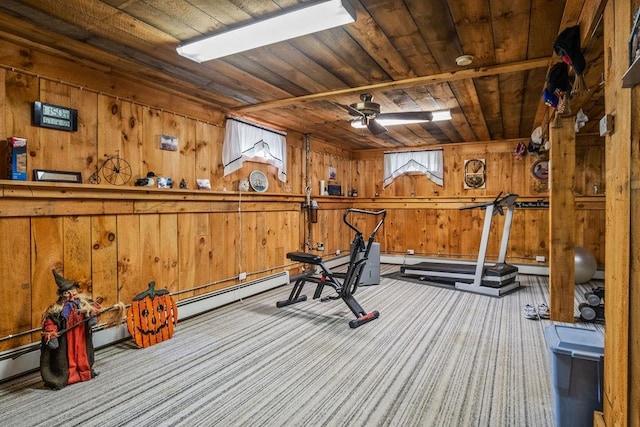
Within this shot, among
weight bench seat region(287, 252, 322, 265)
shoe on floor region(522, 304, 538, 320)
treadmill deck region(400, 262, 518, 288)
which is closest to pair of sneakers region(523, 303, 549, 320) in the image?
shoe on floor region(522, 304, 538, 320)

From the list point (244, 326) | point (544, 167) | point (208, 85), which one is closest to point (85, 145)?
point (208, 85)

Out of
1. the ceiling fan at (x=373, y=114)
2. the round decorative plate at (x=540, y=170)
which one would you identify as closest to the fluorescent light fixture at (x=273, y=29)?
the ceiling fan at (x=373, y=114)

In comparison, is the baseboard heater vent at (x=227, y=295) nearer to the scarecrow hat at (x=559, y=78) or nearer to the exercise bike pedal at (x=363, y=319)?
the exercise bike pedal at (x=363, y=319)

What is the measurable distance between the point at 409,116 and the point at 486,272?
8.84ft

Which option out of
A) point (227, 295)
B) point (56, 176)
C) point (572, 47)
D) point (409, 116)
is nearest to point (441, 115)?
point (409, 116)

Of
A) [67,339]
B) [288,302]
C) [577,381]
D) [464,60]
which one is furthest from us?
[288,302]

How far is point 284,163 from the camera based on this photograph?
561cm

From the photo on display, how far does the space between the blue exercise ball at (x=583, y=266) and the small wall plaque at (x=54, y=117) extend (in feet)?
21.5

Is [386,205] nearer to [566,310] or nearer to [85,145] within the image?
[566,310]

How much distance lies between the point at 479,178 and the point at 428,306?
3626 millimetres

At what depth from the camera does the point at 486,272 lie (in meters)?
5.14

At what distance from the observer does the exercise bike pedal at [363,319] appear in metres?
3.52

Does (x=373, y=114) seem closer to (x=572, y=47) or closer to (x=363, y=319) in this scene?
(x=572, y=47)

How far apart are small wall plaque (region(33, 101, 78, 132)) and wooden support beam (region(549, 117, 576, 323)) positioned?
14.8ft
